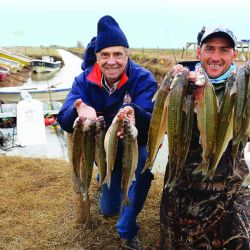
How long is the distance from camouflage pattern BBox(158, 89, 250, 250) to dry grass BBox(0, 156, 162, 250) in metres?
0.92

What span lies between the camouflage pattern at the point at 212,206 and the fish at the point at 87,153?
3.57ft

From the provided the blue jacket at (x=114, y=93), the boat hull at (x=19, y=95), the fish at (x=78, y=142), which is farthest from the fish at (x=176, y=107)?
the boat hull at (x=19, y=95)

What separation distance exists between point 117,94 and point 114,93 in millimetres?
36

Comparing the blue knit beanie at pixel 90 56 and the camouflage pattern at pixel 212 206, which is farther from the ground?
the blue knit beanie at pixel 90 56

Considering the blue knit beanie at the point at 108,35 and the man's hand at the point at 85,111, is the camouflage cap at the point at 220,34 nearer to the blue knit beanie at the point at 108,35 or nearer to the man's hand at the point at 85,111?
the blue knit beanie at the point at 108,35

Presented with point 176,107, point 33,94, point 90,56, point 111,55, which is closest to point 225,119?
point 176,107

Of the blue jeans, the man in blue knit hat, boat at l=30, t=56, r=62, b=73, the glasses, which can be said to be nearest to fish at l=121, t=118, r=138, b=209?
the man in blue knit hat

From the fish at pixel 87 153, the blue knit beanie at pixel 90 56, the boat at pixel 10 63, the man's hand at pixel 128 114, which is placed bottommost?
the boat at pixel 10 63

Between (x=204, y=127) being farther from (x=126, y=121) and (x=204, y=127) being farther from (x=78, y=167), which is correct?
(x=78, y=167)

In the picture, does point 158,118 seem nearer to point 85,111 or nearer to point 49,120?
point 85,111

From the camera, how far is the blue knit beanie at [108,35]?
3928mm

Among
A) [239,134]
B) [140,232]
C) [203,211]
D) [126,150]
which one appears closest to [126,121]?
[126,150]

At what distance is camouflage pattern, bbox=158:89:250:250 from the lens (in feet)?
12.5

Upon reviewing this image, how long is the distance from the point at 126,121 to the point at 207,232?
169cm
